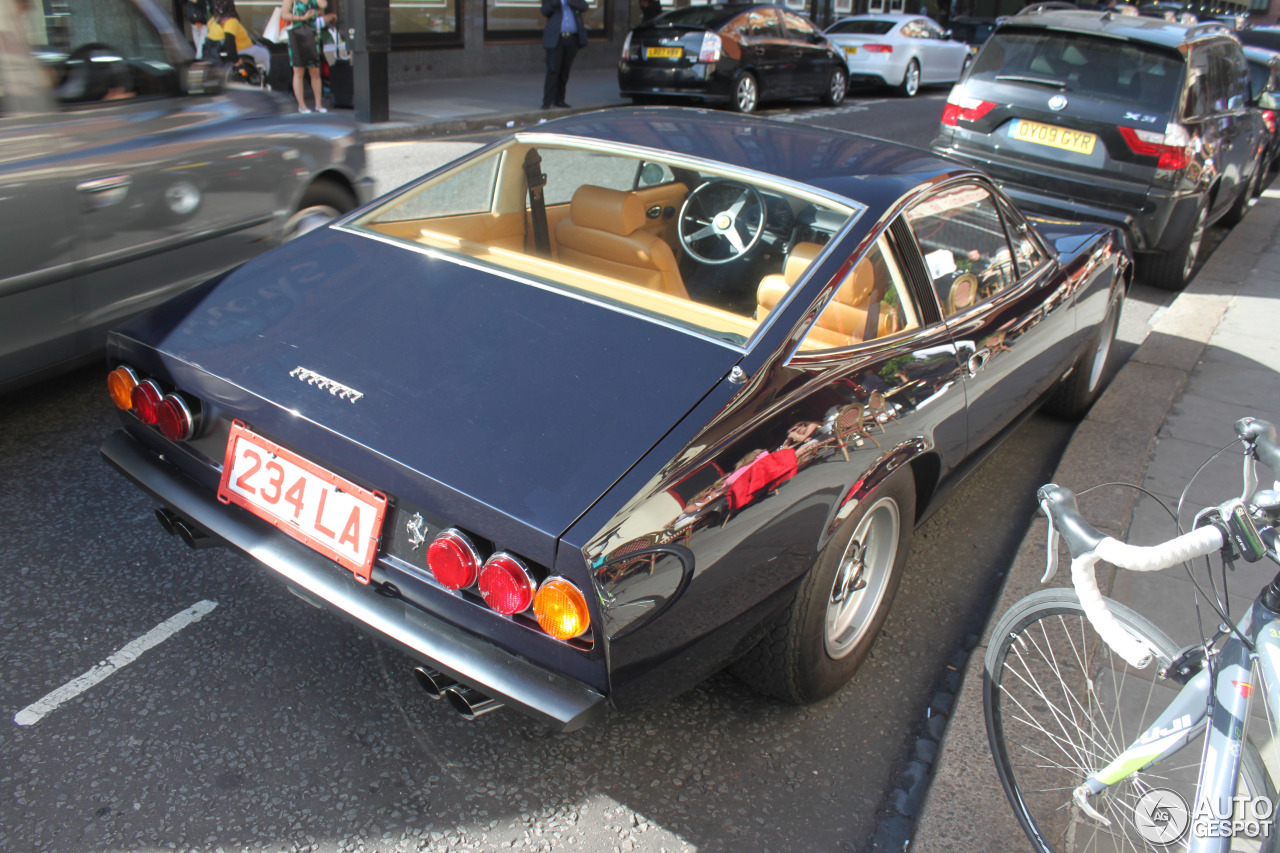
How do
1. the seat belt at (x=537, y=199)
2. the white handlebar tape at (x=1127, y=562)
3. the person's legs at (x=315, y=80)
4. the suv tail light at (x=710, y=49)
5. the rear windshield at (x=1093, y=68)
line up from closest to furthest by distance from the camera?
the white handlebar tape at (x=1127, y=562) < the seat belt at (x=537, y=199) < the rear windshield at (x=1093, y=68) < the person's legs at (x=315, y=80) < the suv tail light at (x=710, y=49)

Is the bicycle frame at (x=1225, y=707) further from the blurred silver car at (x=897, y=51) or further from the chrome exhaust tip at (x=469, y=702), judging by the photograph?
the blurred silver car at (x=897, y=51)

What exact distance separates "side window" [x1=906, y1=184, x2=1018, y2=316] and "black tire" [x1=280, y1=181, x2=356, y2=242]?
2902 millimetres

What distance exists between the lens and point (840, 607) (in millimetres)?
2795

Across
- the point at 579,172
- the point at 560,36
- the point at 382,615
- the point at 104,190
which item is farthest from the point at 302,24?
A: the point at 382,615

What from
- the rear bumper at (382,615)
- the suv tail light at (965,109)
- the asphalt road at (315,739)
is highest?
the suv tail light at (965,109)

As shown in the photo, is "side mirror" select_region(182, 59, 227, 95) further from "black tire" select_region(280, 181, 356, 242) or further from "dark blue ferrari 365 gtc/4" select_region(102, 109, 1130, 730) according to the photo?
"dark blue ferrari 365 gtc/4" select_region(102, 109, 1130, 730)

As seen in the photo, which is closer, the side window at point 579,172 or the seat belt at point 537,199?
the side window at point 579,172

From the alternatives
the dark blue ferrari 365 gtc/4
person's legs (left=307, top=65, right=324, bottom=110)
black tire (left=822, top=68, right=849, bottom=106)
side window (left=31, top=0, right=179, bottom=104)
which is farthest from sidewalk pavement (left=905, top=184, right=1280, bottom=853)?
person's legs (left=307, top=65, right=324, bottom=110)

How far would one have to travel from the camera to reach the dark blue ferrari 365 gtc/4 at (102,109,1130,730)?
81.4 inches

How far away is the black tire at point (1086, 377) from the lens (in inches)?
180

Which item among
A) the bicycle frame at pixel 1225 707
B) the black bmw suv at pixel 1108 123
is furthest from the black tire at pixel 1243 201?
the bicycle frame at pixel 1225 707

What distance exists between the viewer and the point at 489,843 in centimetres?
226

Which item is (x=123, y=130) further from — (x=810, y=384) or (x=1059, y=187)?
(x=1059, y=187)

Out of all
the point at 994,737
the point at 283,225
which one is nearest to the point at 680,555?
the point at 994,737
